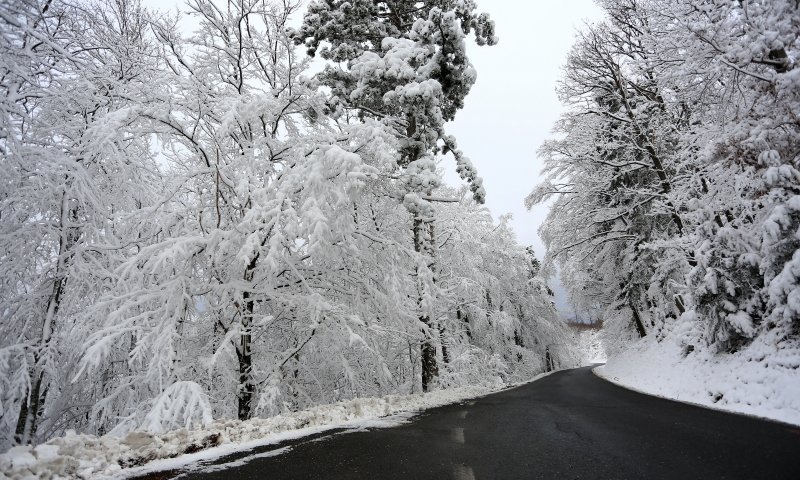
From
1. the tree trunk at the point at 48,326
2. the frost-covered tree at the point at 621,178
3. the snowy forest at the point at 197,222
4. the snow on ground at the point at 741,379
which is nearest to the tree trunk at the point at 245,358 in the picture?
the snowy forest at the point at 197,222

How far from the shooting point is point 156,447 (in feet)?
12.6

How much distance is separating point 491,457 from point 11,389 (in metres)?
8.74

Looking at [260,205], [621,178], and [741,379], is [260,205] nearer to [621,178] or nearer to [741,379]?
[741,379]

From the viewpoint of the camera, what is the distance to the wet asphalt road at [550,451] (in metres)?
3.47

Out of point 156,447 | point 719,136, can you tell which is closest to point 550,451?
point 156,447

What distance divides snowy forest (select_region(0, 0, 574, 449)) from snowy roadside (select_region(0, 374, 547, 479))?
1096mm

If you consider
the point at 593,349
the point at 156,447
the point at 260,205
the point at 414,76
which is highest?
the point at 414,76

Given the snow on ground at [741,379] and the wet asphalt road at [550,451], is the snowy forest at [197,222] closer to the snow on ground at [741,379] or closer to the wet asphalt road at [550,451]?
the wet asphalt road at [550,451]

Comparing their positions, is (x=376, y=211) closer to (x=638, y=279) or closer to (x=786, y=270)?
(x=786, y=270)

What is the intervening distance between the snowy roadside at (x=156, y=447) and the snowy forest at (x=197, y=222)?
1.10 m

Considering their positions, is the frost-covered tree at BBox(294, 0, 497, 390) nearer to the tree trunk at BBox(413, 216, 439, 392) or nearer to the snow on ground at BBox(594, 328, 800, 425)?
the tree trunk at BBox(413, 216, 439, 392)

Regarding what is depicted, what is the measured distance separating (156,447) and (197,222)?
4851 millimetres

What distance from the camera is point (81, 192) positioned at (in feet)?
26.6

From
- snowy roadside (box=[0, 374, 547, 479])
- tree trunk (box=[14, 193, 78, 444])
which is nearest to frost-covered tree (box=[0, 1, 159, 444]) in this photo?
tree trunk (box=[14, 193, 78, 444])
